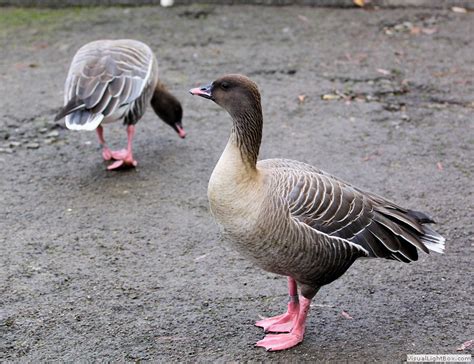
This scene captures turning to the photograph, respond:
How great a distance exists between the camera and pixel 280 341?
394 centimetres

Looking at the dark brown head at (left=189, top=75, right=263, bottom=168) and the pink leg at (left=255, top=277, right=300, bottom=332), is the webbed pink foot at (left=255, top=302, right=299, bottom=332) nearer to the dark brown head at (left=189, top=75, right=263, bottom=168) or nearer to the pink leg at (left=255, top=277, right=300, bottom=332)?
the pink leg at (left=255, top=277, right=300, bottom=332)

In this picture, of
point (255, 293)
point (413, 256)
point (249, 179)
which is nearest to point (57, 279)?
point (255, 293)

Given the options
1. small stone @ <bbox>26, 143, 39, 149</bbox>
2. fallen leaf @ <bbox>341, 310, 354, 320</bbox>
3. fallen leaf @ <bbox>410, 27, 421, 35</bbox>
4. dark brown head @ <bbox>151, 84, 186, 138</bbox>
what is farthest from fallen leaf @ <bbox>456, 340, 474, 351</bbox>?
fallen leaf @ <bbox>410, 27, 421, 35</bbox>

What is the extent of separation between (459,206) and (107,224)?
2.57 meters

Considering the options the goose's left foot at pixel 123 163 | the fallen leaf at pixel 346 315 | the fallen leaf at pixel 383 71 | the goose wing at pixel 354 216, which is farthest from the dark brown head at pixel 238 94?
the fallen leaf at pixel 383 71

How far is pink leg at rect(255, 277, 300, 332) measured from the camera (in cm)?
407

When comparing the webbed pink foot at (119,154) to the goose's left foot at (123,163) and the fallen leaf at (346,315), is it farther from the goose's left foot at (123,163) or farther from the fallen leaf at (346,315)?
the fallen leaf at (346,315)

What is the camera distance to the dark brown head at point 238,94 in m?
3.84

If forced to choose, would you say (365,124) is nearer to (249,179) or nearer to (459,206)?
(459,206)

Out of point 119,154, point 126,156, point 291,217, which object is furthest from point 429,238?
point 119,154

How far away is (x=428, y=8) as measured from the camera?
927 cm

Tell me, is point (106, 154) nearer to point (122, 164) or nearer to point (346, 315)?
point (122, 164)

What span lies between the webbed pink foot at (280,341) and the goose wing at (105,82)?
7.71ft

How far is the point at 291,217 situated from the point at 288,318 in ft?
2.30
